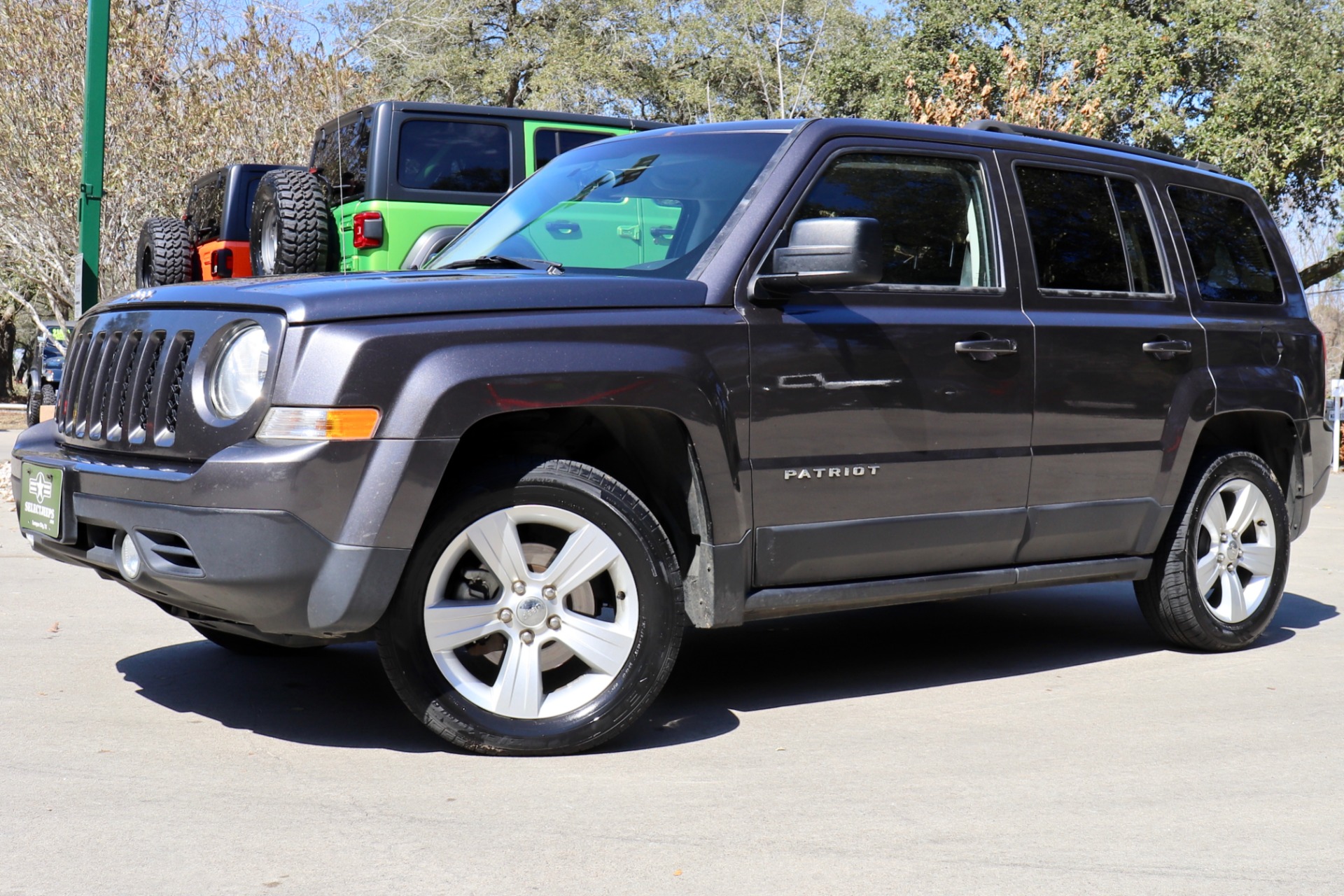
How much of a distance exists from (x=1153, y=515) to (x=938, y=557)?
1117 millimetres

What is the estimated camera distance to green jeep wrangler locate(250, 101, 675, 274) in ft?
33.7

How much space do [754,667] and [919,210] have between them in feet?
5.98

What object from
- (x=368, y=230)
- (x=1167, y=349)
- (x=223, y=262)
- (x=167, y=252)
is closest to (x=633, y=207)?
(x=1167, y=349)

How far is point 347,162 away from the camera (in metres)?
11.0

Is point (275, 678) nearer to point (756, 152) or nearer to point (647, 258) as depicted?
point (647, 258)

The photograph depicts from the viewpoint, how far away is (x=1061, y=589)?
25.5 ft

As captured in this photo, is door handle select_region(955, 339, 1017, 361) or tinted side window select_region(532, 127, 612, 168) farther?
tinted side window select_region(532, 127, 612, 168)

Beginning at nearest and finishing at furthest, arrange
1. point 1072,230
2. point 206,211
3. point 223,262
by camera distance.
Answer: point 1072,230 < point 223,262 < point 206,211

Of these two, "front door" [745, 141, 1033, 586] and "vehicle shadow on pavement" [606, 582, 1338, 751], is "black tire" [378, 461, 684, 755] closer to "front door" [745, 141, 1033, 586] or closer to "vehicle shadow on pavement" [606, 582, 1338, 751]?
"vehicle shadow on pavement" [606, 582, 1338, 751]

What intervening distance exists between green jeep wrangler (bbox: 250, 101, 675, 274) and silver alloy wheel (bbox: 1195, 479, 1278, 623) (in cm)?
592

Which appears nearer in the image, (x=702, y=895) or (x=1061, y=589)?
(x=702, y=895)

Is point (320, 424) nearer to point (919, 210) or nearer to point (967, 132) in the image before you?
point (919, 210)

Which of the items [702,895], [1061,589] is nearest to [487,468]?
[702,895]

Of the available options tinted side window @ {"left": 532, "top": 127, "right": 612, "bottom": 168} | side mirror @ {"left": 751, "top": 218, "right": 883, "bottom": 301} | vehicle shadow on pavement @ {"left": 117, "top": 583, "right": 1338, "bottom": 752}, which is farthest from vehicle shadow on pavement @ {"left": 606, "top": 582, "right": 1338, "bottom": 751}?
tinted side window @ {"left": 532, "top": 127, "right": 612, "bottom": 168}
